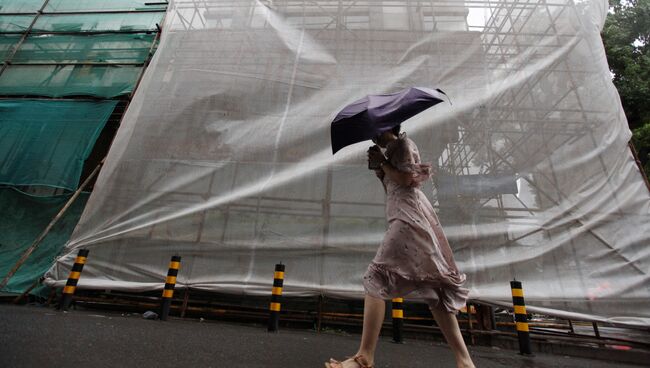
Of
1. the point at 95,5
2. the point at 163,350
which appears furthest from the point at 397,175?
the point at 95,5

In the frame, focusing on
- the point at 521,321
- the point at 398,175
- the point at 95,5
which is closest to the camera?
the point at 398,175

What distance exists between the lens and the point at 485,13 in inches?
170

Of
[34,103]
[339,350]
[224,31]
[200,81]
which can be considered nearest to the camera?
[339,350]

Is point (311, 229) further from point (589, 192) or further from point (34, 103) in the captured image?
point (34, 103)

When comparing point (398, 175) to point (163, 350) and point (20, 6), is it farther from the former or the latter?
point (20, 6)

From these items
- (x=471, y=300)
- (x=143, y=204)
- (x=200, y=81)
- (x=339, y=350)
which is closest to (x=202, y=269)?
(x=143, y=204)

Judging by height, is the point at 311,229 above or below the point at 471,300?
above

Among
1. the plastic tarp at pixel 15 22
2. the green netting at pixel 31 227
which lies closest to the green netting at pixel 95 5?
the plastic tarp at pixel 15 22

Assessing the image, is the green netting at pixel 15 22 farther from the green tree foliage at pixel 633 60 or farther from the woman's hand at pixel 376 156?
the green tree foliage at pixel 633 60

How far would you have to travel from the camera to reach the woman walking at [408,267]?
1547mm

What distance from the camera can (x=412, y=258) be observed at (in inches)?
61.7

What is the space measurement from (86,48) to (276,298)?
20.5 feet

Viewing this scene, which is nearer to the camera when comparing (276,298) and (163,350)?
(163,350)

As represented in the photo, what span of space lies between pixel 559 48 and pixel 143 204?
5716 mm
